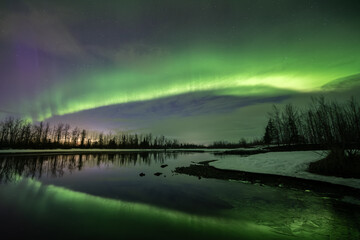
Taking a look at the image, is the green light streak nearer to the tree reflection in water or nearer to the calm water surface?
the calm water surface

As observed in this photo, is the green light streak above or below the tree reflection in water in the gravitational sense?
below

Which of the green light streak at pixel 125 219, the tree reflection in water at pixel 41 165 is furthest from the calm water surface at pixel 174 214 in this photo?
the tree reflection in water at pixel 41 165

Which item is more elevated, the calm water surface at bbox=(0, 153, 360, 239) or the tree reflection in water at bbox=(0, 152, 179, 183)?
the tree reflection in water at bbox=(0, 152, 179, 183)

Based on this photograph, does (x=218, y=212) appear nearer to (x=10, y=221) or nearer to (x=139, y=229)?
(x=139, y=229)

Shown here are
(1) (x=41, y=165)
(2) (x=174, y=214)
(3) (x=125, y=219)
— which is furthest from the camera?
(1) (x=41, y=165)

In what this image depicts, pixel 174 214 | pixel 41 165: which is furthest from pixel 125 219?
pixel 41 165

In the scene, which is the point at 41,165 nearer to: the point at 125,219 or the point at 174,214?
the point at 125,219

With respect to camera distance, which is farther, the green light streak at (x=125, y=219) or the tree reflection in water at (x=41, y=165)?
the tree reflection in water at (x=41, y=165)

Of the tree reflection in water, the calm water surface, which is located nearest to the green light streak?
the calm water surface

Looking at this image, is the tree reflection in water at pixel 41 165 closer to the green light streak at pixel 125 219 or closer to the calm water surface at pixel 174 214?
the calm water surface at pixel 174 214

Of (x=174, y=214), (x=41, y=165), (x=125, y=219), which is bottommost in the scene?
(x=174, y=214)

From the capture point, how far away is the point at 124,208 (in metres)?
8.52

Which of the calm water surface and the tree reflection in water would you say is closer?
the calm water surface

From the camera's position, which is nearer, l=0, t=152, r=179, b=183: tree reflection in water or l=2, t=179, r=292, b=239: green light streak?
l=2, t=179, r=292, b=239: green light streak
